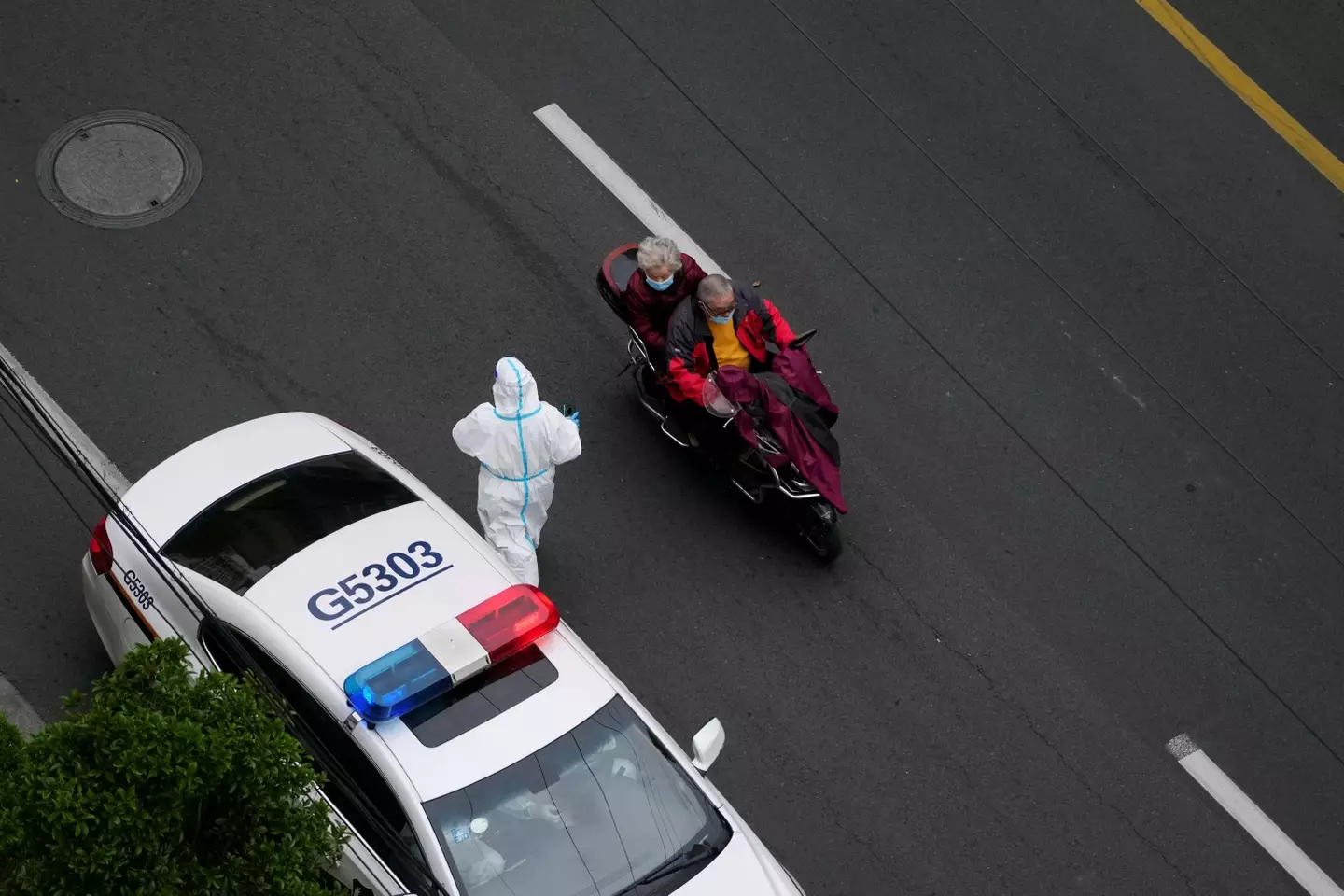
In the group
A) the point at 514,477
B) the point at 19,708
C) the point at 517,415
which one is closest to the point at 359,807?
the point at 514,477

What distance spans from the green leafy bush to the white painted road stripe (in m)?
3.62

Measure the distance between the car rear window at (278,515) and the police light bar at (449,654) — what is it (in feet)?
3.14

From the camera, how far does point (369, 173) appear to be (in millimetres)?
9266

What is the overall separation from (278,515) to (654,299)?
271cm

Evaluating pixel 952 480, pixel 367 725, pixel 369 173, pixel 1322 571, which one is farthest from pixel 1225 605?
pixel 369 173

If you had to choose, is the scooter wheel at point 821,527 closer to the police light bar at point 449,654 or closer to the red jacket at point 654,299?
the red jacket at point 654,299

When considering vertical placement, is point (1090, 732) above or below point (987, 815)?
above

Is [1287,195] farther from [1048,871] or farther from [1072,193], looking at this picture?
[1048,871]

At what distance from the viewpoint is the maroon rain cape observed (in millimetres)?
7926

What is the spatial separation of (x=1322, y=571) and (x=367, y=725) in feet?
21.5

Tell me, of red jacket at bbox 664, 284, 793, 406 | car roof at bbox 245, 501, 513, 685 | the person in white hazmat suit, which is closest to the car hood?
car roof at bbox 245, 501, 513, 685

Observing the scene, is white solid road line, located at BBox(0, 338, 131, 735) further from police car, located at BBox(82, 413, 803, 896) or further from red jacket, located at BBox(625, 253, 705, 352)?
red jacket, located at BBox(625, 253, 705, 352)

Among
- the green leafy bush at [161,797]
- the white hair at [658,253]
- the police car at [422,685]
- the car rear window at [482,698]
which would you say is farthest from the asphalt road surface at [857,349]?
the green leafy bush at [161,797]

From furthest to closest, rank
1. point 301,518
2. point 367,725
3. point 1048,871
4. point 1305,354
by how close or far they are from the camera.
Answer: point 1305,354, point 1048,871, point 301,518, point 367,725
